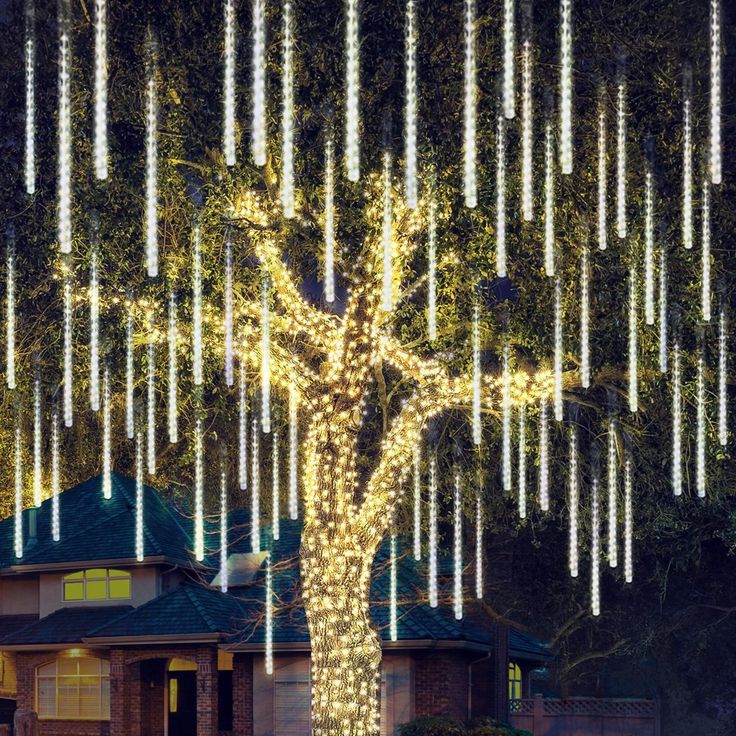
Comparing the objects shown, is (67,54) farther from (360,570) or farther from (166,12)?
(360,570)

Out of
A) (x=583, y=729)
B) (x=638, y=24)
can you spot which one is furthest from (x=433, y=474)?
(x=583, y=729)

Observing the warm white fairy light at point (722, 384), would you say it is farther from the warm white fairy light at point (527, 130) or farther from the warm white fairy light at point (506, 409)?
the warm white fairy light at point (527, 130)

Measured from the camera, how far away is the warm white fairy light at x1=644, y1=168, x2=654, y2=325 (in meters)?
18.0

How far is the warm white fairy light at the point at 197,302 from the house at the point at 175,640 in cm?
1016

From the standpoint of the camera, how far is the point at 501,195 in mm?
17812

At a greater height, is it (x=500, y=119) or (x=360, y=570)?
(x=500, y=119)

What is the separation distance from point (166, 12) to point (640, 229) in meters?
7.41

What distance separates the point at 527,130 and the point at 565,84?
1195mm

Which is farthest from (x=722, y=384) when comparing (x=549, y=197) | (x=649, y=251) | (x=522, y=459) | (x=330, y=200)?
(x=330, y=200)

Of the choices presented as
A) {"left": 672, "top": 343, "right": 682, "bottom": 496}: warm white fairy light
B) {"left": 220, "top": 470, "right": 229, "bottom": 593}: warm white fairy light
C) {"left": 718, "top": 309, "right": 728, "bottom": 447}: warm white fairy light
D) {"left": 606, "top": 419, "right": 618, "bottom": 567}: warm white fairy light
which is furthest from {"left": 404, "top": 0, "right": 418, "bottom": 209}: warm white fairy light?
{"left": 220, "top": 470, "right": 229, "bottom": 593}: warm white fairy light

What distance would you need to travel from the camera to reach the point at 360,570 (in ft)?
65.1

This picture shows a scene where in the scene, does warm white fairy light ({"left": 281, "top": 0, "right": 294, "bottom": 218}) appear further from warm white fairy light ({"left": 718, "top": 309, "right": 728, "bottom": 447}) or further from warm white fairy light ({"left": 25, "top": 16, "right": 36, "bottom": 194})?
warm white fairy light ({"left": 718, "top": 309, "right": 728, "bottom": 447})

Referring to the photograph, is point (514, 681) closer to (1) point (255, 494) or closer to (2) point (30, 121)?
(1) point (255, 494)

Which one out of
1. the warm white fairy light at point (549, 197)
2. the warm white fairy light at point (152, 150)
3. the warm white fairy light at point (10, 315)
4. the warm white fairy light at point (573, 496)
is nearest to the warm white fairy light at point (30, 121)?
the warm white fairy light at point (152, 150)
